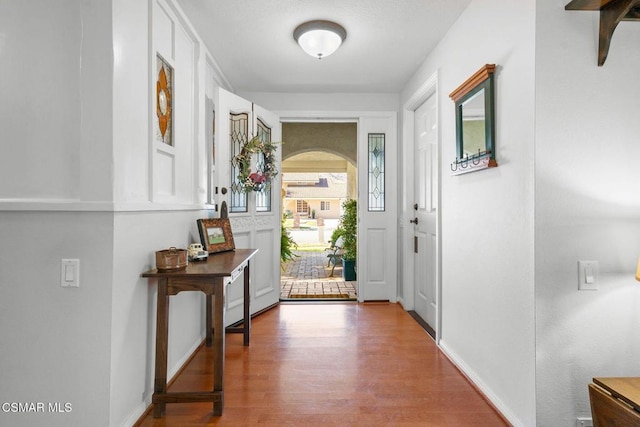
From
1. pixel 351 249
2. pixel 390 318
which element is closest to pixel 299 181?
pixel 351 249

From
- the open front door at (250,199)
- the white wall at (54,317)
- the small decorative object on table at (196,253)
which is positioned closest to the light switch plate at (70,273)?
the white wall at (54,317)

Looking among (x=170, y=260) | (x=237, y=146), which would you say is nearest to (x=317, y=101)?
(x=237, y=146)

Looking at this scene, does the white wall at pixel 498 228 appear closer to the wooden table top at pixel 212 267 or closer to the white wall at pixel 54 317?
the wooden table top at pixel 212 267

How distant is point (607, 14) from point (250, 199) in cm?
297

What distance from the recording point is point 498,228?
193 centimetres

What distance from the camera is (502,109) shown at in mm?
1898

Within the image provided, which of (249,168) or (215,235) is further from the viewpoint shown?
(249,168)

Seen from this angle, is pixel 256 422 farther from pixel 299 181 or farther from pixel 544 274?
pixel 299 181

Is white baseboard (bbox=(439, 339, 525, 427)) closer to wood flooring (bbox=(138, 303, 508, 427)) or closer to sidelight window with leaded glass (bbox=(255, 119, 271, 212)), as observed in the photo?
wood flooring (bbox=(138, 303, 508, 427))

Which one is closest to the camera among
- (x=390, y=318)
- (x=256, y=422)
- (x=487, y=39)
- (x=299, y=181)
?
(x=256, y=422)

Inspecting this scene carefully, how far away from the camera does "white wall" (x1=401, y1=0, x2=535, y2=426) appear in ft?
5.51

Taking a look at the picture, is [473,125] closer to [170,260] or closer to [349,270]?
[170,260]

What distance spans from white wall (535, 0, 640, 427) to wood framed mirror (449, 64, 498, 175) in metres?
0.37

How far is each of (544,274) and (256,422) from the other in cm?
164
